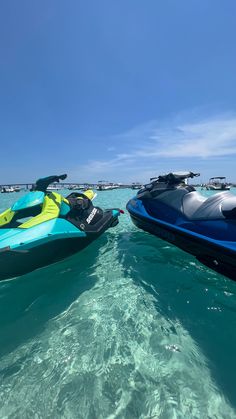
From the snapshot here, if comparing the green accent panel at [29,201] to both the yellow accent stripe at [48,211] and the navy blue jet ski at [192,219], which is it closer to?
the yellow accent stripe at [48,211]

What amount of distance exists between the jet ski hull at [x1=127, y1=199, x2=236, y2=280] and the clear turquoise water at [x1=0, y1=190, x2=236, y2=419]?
0.97 ft

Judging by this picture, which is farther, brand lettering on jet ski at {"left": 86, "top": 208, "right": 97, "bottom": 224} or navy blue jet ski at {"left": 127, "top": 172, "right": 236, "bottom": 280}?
brand lettering on jet ski at {"left": 86, "top": 208, "right": 97, "bottom": 224}

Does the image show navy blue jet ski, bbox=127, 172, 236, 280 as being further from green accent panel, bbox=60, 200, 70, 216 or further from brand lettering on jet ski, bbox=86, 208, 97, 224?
green accent panel, bbox=60, 200, 70, 216

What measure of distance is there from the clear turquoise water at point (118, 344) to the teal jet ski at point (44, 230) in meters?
0.34

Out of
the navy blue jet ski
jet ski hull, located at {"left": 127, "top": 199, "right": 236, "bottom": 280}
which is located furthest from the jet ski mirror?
jet ski hull, located at {"left": 127, "top": 199, "right": 236, "bottom": 280}

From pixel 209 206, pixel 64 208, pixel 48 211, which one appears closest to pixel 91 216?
pixel 64 208

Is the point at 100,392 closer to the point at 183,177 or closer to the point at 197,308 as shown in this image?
the point at 197,308

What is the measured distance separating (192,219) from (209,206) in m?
0.39

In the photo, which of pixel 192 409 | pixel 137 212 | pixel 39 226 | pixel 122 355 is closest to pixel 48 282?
pixel 39 226

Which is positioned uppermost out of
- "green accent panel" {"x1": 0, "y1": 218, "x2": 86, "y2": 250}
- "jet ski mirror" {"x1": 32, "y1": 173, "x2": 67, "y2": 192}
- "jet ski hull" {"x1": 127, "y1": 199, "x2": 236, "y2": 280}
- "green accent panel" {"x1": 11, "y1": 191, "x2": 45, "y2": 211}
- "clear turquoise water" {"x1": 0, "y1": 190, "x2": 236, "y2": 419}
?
"jet ski mirror" {"x1": 32, "y1": 173, "x2": 67, "y2": 192}

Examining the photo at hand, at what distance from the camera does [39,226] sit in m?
3.98

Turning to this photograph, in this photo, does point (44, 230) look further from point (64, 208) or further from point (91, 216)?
point (91, 216)

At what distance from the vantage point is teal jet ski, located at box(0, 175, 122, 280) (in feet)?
11.8

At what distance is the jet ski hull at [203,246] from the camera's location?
10.7 ft
